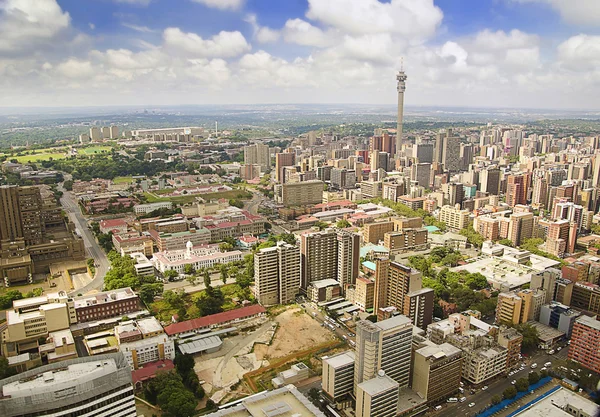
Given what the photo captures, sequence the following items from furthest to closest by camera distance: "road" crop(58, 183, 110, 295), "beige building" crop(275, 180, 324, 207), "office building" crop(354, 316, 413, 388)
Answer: "beige building" crop(275, 180, 324, 207), "road" crop(58, 183, 110, 295), "office building" crop(354, 316, 413, 388)

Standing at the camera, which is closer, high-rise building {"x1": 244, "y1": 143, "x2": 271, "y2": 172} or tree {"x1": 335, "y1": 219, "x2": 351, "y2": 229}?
tree {"x1": 335, "y1": 219, "x2": 351, "y2": 229}

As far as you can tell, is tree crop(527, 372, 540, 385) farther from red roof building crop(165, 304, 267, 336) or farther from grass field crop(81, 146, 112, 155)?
grass field crop(81, 146, 112, 155)

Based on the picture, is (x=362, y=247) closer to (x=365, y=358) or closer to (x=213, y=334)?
(x=213, y=334)

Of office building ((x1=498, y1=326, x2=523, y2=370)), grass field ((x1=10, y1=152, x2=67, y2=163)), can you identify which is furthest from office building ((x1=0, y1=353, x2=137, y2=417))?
grass field ((x1=10, y1=152, x2=67, y2=163))

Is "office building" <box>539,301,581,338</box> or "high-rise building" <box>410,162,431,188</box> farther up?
"high-rise building" <box>410,162,431,188</box>

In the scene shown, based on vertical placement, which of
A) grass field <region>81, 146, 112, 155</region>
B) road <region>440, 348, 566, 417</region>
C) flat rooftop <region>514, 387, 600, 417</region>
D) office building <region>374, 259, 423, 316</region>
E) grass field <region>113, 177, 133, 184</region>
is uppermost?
grass field <region>81, 146, 112, 155</region>

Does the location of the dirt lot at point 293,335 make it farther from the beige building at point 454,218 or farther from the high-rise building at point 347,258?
the beige building at point 454,218
